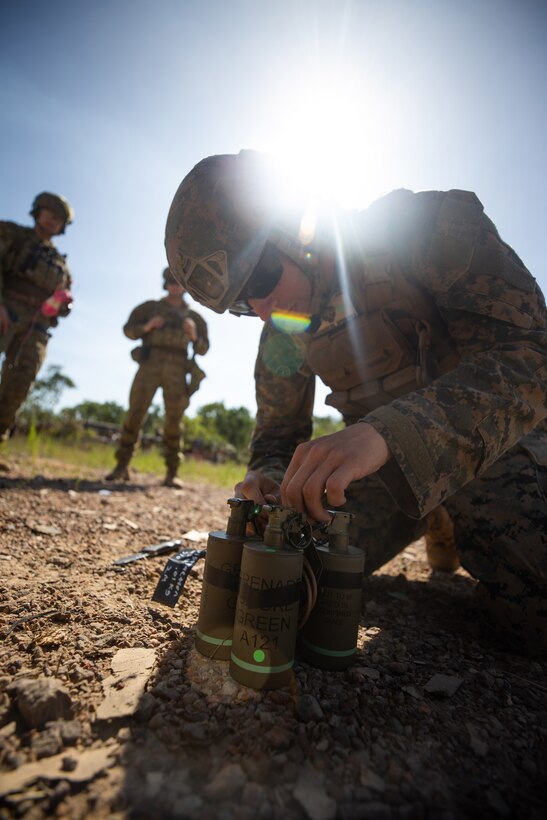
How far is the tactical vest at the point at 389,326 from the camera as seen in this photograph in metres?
1.77

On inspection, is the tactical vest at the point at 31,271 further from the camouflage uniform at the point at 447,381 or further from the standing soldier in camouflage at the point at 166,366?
the camouflage uniform at the point at 447,381

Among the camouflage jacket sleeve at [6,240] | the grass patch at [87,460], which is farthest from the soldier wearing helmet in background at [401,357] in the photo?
the grass patch at [87,460]

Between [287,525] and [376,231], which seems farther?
[376,231]

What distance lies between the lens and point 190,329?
6.29 m

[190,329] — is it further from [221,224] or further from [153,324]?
[221,224]

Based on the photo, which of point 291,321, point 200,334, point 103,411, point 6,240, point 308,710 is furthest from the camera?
point 103,411

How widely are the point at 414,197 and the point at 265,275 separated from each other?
839 mm

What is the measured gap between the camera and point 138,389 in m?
6.13

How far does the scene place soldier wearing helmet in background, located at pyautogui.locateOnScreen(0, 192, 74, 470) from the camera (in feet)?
16.1

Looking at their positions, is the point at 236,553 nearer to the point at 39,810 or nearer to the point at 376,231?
the point at 39,810

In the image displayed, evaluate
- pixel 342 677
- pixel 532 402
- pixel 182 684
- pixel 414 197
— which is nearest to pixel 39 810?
pixel 182 684

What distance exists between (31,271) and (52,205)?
971 millimetres

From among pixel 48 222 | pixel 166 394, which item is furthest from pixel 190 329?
pixel 48 222

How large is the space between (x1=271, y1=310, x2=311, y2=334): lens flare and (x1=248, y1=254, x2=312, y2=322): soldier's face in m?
0.03
